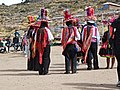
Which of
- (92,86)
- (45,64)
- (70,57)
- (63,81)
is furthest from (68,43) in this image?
(92,86)

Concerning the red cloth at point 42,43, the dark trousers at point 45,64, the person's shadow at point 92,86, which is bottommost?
the person's shadow at point 92,86

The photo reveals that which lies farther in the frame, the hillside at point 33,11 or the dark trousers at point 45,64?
the hillside at point 33,11

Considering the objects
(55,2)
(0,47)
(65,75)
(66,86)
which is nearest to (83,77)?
(65,75)

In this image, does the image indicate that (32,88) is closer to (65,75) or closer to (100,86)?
(100,86)

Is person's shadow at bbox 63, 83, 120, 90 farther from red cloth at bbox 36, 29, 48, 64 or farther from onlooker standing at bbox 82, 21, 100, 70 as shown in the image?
onlooker standing at bbox 82, 21, 100, 70

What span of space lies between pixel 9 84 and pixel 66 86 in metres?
1.71

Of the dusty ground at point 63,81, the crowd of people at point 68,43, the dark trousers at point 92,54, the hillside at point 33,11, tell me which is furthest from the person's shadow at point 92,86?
the hillside at point 33,11

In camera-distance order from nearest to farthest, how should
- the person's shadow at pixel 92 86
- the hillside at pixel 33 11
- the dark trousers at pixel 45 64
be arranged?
the person's shadow at pixel 92 86, the dark trousers at pixel 45 64, the hillside at pixel 33 11

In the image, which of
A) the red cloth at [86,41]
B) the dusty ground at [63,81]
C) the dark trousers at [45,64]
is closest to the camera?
the dusty ground at [63,81]

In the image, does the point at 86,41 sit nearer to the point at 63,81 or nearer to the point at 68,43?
the point at 68,43

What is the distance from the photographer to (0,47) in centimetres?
3206

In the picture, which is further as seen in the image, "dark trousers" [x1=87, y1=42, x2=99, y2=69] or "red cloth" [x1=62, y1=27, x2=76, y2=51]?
"dark trousers" [x1=87, y1=42, x2=99, y2=69]

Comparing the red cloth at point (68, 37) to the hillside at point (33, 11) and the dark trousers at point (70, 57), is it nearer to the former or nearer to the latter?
the dark trousers at point (70, 57)

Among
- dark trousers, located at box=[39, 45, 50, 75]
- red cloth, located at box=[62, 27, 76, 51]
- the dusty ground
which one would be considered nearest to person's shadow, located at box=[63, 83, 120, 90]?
the dusty ground
